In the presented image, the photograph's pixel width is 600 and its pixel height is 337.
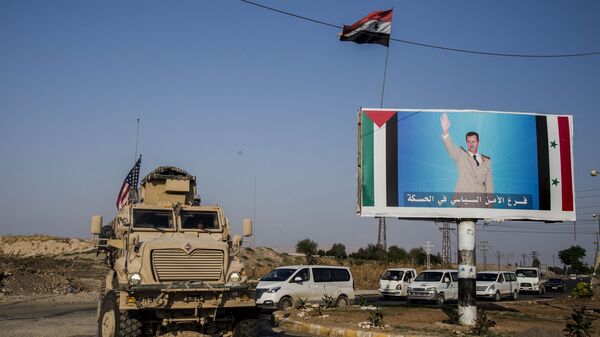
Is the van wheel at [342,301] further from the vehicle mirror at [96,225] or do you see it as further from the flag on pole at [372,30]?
the vehicle mirror at [96,225]

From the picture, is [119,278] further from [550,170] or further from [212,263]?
[550,170]

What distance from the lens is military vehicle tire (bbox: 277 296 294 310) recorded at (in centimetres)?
2100

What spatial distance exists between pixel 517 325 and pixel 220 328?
8826mm

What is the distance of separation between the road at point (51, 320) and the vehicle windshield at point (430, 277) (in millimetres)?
10527

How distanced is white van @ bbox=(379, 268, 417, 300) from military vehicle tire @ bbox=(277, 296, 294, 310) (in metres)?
11.9

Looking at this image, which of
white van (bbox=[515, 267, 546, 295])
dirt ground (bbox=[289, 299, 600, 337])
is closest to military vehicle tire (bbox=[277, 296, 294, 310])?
dirt ground (bbox=[289, 299, 600, 337])

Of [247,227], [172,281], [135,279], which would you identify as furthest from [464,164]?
[135,279]

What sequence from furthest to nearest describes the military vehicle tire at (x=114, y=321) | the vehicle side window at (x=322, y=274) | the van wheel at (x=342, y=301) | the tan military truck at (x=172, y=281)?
the van wheel at (x=342, y=301), the vehicle side window at (x=322, y=274), the tan military truck at (x=172, y=281), the military vehicle tire at (x=114, y=321)

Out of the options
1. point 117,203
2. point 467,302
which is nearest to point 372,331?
point 467,302

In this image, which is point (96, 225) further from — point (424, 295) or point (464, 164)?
point (424, 295)

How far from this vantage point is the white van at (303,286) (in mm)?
21000

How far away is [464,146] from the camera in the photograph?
Answer: 1759cm

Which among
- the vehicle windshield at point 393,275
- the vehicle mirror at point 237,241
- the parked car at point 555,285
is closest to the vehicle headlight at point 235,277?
the vehicle mirror at point 237,241

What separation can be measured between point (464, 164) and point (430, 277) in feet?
41.7
